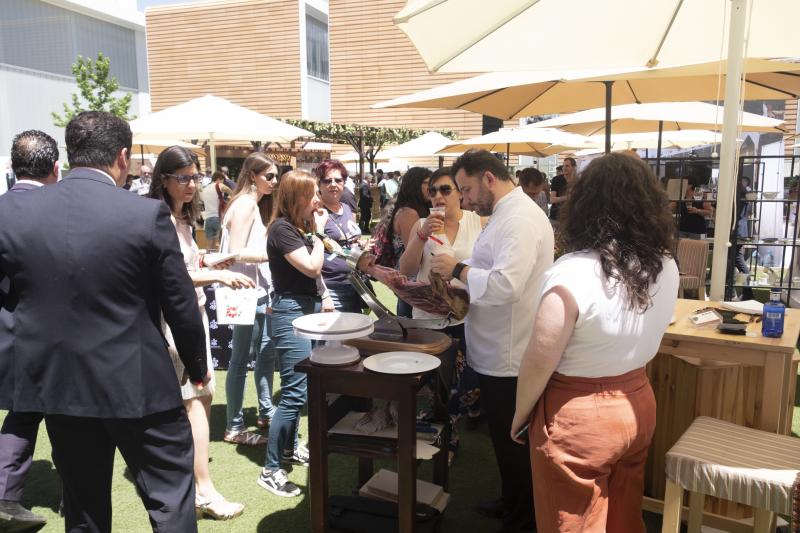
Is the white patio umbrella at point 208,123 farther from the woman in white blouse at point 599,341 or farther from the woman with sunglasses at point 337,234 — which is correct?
the woman in white blouse at point 599,341

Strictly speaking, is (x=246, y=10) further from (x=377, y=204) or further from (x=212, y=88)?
(x=377, y=204)

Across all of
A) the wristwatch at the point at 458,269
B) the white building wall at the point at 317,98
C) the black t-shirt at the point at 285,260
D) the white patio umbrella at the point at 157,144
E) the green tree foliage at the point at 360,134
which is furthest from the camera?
the white building wall at the point at 317,98

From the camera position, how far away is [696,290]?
7.34 m

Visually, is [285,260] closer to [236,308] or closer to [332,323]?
[236,308]

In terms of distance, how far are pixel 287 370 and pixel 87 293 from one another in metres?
1.50

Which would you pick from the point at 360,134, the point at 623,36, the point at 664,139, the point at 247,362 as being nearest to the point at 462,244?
the point at 623,36

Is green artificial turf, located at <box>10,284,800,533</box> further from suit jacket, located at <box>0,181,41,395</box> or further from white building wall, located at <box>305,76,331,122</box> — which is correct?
white building wall, located at <box>305,76,331,122</box>

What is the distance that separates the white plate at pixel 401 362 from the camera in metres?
2.21

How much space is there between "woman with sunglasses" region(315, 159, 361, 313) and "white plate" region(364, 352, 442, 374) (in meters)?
1.42

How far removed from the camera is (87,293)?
5.70ft

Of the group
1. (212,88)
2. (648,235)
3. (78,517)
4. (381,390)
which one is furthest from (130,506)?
(212,88)

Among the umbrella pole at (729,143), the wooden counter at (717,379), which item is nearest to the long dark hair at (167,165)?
the wooden counter at (717,379)

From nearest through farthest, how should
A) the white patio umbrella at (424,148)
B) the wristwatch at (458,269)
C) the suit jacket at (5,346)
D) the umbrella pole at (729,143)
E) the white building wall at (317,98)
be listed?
the suit jacket at (5,346)
the umbrella pole at (729,143)
the wristwatch at (458,269)
the white patio umbrella at (424,148)
the white building wall at (317,98)

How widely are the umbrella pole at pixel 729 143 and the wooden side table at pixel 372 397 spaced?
138cm
